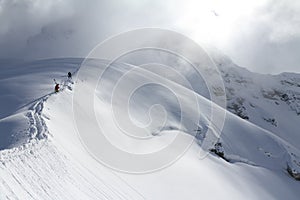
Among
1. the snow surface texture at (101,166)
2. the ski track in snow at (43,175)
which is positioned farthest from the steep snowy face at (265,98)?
the ski track in snow at (43,175)

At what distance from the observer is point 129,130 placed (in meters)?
34.3

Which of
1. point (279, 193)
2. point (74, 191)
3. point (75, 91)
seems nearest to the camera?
point (74, 191)

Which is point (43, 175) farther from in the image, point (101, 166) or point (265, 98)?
point (265, 98)

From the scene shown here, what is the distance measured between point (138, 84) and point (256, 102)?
95.6 metres

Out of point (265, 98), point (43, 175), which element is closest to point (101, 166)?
point (43, 175)

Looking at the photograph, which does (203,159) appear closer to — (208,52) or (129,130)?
(129,130)

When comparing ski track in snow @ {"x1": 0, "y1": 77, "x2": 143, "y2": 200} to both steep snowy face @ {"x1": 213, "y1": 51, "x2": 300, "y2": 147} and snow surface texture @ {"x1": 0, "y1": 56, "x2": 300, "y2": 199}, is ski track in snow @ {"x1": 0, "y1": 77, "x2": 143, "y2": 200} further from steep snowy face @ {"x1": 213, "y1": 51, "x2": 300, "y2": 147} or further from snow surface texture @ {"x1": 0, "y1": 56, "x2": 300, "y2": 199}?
steep snowy face @ {"x1": 213, "y1": 51, "x2": 300, "y2": 147}

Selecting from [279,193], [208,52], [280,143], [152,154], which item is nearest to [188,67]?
[208,52]

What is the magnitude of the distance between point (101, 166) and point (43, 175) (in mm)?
7034

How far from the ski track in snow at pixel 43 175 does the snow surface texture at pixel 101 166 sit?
42 mm

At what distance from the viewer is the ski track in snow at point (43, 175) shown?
13984mm

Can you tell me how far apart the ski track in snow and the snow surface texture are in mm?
42

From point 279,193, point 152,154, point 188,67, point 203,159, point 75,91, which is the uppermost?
point 188,67

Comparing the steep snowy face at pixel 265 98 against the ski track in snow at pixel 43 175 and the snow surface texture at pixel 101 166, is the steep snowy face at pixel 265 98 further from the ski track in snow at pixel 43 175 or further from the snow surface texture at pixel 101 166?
the ski track in snow at pixel 43 175
